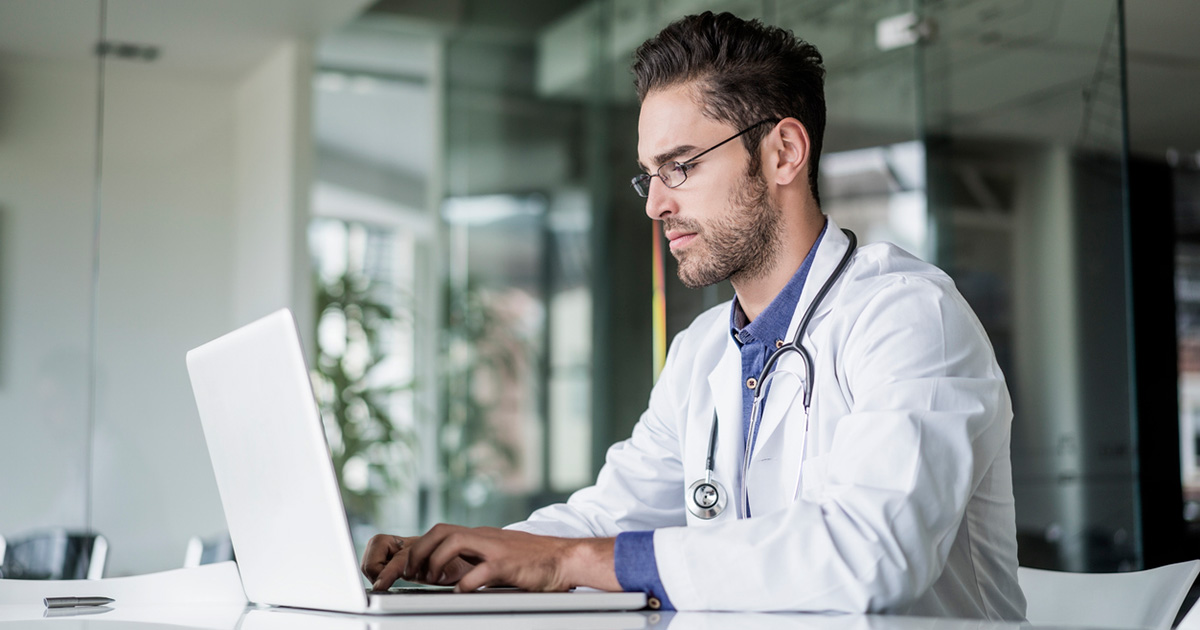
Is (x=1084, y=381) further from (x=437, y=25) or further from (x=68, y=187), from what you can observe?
(x=437, y=25)

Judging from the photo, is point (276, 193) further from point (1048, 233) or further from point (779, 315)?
point (779, 315)

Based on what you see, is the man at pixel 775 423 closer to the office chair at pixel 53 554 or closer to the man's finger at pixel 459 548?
the man's finger at pixel 459 548

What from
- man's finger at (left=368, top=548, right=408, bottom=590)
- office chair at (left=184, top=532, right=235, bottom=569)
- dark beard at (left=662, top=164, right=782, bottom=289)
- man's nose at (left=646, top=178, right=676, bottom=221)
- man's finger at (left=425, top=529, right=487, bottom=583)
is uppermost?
man's nose at (left=646, top=178, right=676, bottom=221)

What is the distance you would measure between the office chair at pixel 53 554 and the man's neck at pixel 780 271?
2.77 m

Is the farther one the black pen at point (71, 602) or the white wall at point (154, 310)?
the white wall at point (154, 310)

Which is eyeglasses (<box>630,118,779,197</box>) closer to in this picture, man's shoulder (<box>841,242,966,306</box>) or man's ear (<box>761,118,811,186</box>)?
man's ear (<box>761,118,811,186</box>)

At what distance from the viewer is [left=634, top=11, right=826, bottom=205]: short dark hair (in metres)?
1.81

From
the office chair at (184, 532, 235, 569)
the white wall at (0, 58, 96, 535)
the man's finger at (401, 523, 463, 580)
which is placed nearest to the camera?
the man's finger at (401, 523, 463, 580)

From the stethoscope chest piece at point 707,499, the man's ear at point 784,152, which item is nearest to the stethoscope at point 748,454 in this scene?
the stethoscope chest piece at point 707,499

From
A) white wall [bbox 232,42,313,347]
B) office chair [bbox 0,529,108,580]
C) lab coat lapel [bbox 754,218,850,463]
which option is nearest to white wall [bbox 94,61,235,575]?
white wall [bbox 232,42,313,347]

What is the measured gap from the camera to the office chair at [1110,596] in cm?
149

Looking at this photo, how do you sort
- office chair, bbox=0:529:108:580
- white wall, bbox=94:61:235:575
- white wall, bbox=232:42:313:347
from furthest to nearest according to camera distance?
white wall, bbox=232:42:313:347, white wall, bbox=94:61:235:575, office chair, bbox=0:529:108:580

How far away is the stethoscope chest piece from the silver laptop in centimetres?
45

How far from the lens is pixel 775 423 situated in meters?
1.62
